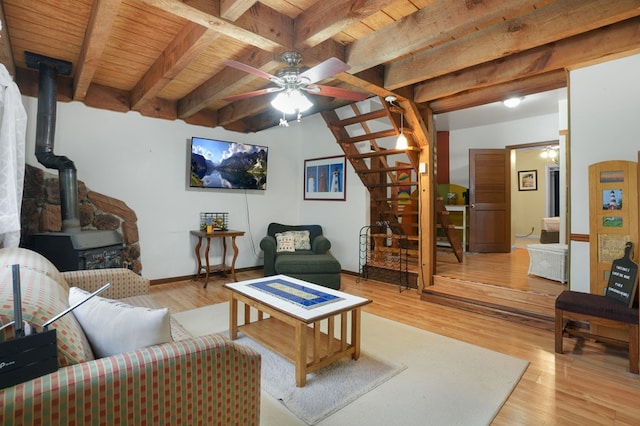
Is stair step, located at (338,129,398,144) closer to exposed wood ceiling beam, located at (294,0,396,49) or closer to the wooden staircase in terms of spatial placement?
the wooden staircase

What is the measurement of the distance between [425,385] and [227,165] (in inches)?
163

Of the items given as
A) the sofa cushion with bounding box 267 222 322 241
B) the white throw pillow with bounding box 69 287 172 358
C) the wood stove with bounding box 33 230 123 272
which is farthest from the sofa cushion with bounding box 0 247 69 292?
the sofa cushion with bounding box 267 222 322 241

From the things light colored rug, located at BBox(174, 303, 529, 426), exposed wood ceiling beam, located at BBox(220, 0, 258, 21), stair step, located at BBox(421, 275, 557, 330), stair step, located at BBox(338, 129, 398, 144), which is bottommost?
light colored rug, located at BBox(174, 303, 529, 426)

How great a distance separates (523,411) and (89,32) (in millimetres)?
3847

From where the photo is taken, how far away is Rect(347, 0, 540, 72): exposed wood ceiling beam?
198 centimetres

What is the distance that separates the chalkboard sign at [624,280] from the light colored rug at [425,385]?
900 mm

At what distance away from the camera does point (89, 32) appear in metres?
A: 2.40

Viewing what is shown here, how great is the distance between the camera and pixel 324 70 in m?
2.08

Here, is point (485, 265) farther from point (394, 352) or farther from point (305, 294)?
point (305, 294)

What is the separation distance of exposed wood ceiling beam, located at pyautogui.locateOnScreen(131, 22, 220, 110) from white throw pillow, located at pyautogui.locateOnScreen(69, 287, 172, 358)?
1.91m

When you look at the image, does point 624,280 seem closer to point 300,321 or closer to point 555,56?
point 555,56

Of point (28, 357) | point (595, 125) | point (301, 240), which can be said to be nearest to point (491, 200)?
point (595, 125)

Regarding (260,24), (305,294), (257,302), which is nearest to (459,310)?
(305,294)

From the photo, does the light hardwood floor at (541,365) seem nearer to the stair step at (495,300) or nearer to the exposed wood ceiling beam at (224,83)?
the stair step at (495,300)
